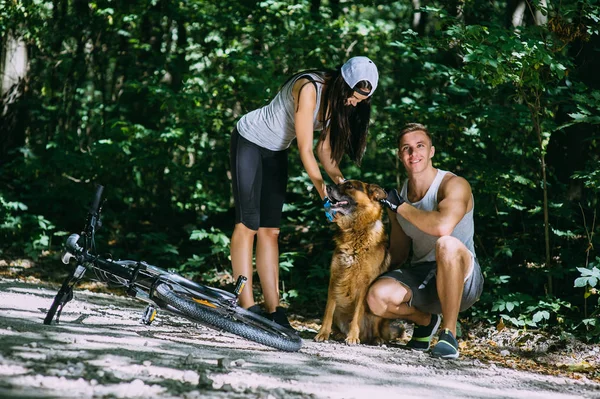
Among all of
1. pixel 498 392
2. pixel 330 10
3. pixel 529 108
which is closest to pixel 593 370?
pixel 498 392

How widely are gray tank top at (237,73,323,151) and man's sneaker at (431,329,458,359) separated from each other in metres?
1.67

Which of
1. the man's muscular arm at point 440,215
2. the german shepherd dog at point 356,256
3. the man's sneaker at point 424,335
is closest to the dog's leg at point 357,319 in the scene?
the german shepherd dog at point 356,256

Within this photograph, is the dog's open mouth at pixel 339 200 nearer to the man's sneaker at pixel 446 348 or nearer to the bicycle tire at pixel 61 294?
the man's sneaker at pixel 446 348

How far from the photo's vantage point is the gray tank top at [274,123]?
4.59 m

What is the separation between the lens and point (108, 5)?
1035cm

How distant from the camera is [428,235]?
15.9 ft

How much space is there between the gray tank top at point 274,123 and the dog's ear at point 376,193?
24.8 inches

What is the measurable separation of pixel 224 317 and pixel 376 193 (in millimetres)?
1650

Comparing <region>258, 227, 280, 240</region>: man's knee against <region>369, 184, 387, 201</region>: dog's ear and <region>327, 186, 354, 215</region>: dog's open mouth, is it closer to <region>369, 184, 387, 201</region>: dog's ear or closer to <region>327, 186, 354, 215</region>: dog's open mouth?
<region>327, 186, 354, 215</region>: dog's open mouth

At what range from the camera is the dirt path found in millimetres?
2615

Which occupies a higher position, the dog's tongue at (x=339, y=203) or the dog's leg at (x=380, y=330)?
the dog's tongue at (x=339, y=203)

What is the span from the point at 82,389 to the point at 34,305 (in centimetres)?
261

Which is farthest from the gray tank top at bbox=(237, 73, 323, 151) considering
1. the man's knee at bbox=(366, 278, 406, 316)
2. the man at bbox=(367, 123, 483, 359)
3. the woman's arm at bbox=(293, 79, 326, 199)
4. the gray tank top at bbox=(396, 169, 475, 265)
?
the man's knee at bbox=(366, 278, 406, 316)

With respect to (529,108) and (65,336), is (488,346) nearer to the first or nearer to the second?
(529,108)
